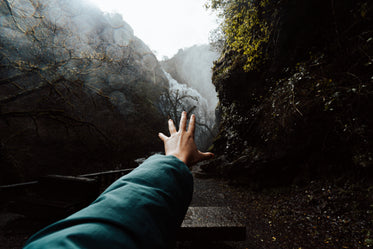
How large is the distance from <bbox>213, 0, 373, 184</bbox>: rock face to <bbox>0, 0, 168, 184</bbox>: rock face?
7803 mm

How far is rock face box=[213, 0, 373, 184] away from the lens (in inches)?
161

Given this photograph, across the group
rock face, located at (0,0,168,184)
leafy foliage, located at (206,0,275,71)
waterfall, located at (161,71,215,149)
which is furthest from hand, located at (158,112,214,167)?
waterfall, located at (161,71,215,149)

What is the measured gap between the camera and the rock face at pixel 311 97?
161 inches

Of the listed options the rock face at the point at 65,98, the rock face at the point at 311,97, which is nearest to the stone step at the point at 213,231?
the rock face at the point at 311,97

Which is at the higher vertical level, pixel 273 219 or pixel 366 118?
pixel 366 118

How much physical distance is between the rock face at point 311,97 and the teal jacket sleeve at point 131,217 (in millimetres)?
5417

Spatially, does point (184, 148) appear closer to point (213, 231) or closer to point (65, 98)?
point (213, 231)

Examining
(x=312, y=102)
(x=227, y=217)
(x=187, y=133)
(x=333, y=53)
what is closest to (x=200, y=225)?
(x=227, y=217)

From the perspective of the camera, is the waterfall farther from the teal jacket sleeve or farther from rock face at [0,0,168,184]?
the teal jacket sleeve

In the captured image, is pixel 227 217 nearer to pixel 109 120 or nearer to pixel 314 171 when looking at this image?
pixel 314 171

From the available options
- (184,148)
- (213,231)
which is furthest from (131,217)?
(213,231)

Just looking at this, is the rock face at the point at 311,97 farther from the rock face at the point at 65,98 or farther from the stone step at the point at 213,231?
the rock face at the point at 65,98

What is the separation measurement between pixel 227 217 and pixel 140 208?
2.83 meters

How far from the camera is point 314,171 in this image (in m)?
4.93
